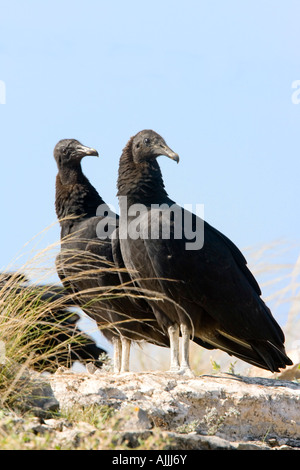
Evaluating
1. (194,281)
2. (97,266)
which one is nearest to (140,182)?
(97,266)

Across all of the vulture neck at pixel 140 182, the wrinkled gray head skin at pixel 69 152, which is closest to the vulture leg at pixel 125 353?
the vulture neck at pixel 140 182

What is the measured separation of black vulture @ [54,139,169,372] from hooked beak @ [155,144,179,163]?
0.71 m

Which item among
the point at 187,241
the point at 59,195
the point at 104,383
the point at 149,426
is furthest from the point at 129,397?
the point at 59,195

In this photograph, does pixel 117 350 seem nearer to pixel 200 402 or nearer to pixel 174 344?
pixel 174 344

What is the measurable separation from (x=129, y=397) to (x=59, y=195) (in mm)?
2449

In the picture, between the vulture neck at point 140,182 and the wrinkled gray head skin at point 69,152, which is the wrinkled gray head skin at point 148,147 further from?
the wrinkled gray head skin at point 69,152

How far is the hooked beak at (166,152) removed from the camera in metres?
6.96

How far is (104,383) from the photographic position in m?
5.88

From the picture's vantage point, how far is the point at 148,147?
23.3 feet

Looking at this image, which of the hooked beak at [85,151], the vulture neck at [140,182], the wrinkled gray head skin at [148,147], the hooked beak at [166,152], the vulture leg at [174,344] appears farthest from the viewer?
the hooked beak at [85,151]

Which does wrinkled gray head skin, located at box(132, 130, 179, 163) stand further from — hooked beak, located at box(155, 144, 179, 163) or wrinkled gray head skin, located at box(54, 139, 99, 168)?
wrinkled gray head skin, located at box(54, 139, 99, 168)
